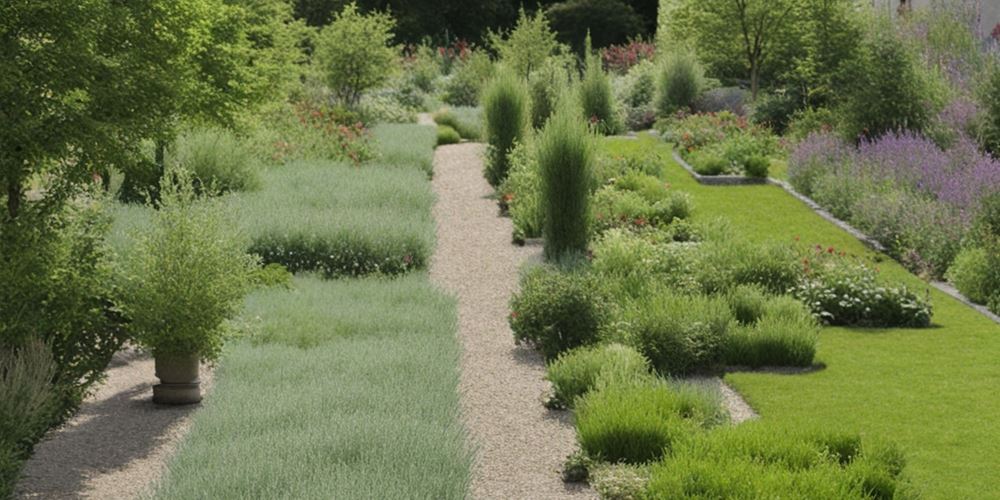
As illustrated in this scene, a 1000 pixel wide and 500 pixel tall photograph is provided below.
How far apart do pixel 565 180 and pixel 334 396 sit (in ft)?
22.2

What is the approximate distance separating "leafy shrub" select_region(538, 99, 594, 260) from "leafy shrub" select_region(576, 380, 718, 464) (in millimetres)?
6001

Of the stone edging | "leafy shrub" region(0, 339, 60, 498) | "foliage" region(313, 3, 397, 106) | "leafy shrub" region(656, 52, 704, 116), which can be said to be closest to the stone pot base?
"leafy shrub" region(0, 339, 60, 498)

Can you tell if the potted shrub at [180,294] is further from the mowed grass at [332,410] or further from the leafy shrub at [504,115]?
the leafy shrub at [504,115]

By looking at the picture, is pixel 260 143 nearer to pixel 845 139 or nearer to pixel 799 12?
pixel 845 139

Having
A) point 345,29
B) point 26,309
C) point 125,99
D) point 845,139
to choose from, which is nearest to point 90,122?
point 125,99

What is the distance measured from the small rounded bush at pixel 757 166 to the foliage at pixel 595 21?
30.4 meters

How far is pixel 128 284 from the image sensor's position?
949 centimetres

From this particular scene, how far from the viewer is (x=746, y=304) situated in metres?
11.7

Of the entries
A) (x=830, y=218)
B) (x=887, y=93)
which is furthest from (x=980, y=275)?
(x=887, y=93)

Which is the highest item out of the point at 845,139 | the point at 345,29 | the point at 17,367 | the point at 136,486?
the point at 345,29

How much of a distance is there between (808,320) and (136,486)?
6.01 metres

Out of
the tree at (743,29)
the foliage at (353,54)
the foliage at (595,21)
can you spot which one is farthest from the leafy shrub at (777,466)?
the foliage at (595,21)

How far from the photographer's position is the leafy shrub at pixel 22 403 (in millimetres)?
7207

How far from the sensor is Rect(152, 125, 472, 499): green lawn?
21.7 feet
